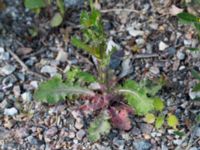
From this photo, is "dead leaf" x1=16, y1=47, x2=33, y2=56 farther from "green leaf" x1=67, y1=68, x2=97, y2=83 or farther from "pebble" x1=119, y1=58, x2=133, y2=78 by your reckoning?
"pebble" x1=119, y1=58, x2=133, y2=78

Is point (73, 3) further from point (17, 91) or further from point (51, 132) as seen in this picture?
point (51, 132)

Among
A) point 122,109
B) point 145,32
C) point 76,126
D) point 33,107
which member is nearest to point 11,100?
point 33,107

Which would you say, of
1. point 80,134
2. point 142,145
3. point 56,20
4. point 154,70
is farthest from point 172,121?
point 56,20

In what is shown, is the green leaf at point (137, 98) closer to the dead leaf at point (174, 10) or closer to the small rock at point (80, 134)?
→ the small rock at point (80, 134)

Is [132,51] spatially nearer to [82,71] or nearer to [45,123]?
[82,71]

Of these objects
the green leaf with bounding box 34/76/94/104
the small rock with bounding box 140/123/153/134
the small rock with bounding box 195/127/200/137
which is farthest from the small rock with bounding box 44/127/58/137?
the small rock with bounding box 195/127/200/137

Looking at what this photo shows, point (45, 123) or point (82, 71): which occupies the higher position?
point (82, 71)
